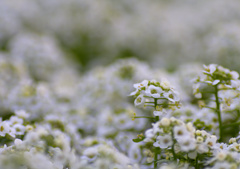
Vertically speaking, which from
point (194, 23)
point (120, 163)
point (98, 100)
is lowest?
point (120, 163)

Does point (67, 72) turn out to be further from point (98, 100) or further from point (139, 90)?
point (139, 90)

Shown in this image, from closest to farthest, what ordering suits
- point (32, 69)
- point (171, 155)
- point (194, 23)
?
point (171, 155)
point (32, 69)
point (194, 23)

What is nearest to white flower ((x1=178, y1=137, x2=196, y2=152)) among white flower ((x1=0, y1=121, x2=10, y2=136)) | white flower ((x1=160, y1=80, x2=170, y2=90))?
white flower ((x1=160, y1=80, x2=170, y2=90))

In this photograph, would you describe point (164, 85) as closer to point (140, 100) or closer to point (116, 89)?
point (140, 100)

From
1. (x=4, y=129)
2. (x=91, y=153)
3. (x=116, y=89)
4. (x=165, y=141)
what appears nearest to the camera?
(x=165, y=141)

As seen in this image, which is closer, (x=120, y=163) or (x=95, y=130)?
(x=120, y=163)

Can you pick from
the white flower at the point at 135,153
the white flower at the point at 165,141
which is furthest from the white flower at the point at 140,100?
the white flower at the point at 135,153

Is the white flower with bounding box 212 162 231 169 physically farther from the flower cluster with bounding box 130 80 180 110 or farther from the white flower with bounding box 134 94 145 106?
the white flower with bounding box 134 94 145 106

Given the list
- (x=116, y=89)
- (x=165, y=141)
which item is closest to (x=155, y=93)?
(x=165, y=141)

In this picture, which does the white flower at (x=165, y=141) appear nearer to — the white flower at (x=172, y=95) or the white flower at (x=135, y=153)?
the white flower at (x=172, y=95)

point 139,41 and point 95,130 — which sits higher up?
point 139,41

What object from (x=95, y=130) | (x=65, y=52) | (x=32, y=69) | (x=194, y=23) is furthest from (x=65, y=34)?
(x=95, y=130)
